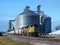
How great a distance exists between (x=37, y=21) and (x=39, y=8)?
36157 mm

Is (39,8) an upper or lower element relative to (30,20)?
upper

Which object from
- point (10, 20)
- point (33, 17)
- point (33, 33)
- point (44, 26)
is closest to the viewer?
point (33, 33)

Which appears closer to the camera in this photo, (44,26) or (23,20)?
(23,20)

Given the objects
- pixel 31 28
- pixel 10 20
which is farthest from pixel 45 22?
pixel 31 28

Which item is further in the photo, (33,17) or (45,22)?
(45,22)

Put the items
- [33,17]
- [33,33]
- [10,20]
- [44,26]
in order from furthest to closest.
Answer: [10,20] → [44,26] → [33,17] → [33,33]

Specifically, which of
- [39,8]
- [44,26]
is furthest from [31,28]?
[39,8]

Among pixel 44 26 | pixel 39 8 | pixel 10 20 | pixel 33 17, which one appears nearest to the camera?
pixel 33 17

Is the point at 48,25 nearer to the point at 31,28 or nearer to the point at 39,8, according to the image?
the point at 39,8

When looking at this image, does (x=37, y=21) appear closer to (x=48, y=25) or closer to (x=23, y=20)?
(x=23, y=20)

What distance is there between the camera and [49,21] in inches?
4660

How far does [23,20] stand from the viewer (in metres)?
97.9

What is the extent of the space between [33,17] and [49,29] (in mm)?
24329

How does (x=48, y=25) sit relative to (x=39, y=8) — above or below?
below
